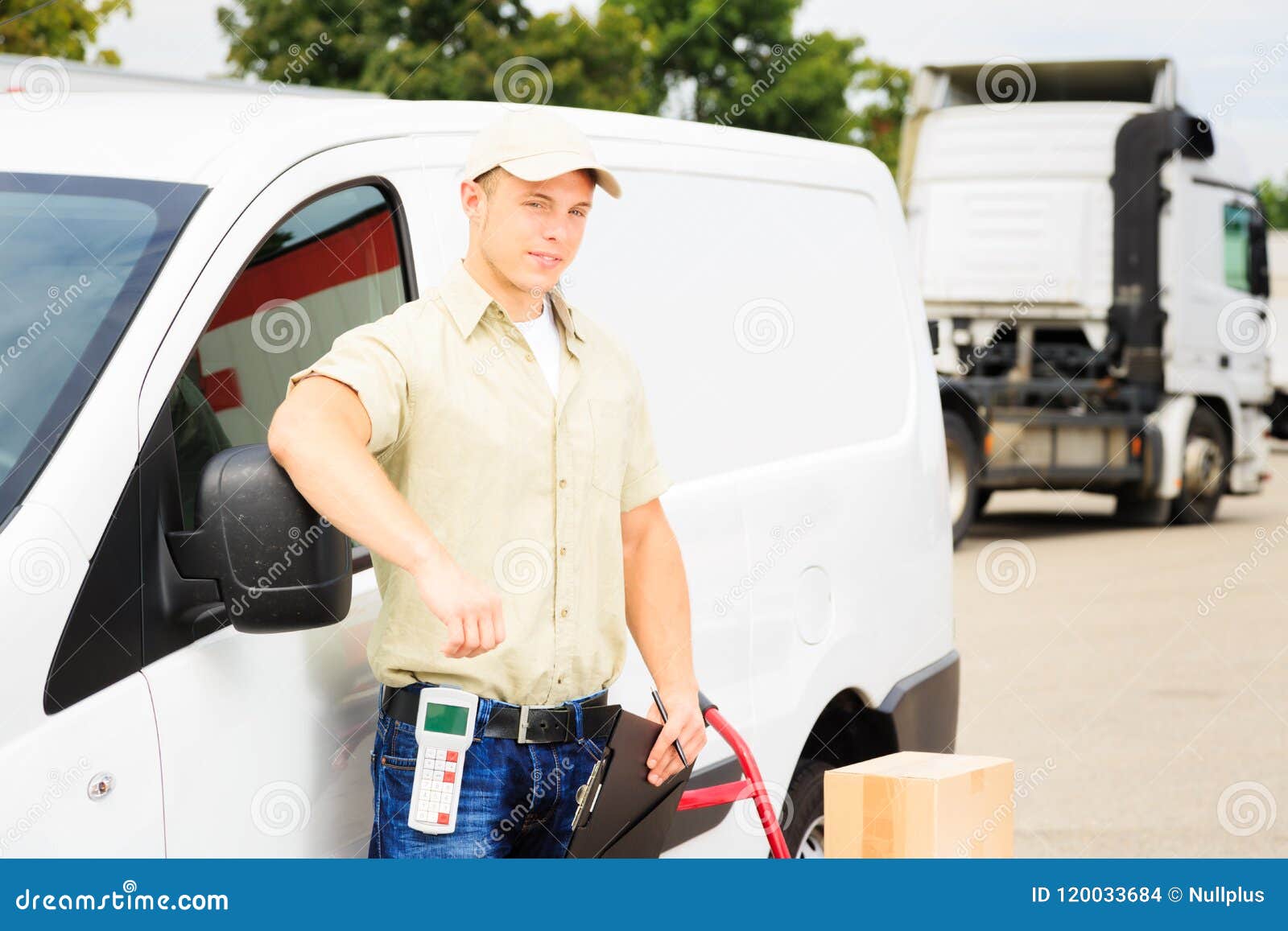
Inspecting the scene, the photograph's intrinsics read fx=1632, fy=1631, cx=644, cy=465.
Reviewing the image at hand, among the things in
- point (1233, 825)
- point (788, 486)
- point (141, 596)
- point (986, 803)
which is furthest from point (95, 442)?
point (1233, 825)

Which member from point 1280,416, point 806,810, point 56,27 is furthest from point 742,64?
point 806,810

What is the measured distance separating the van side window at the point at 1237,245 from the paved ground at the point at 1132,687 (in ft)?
8.57

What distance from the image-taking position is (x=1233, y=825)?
18.3 feet

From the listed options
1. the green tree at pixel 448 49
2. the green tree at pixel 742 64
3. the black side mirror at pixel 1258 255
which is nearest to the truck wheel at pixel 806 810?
the black side mirror at pixel 1258 255

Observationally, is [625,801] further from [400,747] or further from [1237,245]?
[1237,245]

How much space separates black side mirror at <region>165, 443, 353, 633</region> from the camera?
206 cm

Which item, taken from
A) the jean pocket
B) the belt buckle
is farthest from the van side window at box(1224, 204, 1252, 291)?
the jean pocket

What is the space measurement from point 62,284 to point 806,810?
2.17 meters

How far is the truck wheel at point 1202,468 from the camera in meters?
14.6

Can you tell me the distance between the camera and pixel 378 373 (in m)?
2.22

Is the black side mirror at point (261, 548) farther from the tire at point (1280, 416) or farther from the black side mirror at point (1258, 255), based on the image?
the tire at point (1280, 416)

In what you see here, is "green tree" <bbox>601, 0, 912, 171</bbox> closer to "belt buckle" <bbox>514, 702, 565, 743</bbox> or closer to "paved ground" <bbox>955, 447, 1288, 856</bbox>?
"paved ground" <bbox>955, 447, 1288, 856</bbox>

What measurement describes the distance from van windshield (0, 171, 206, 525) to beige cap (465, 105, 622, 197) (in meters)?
0.42

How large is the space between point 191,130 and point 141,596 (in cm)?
81
